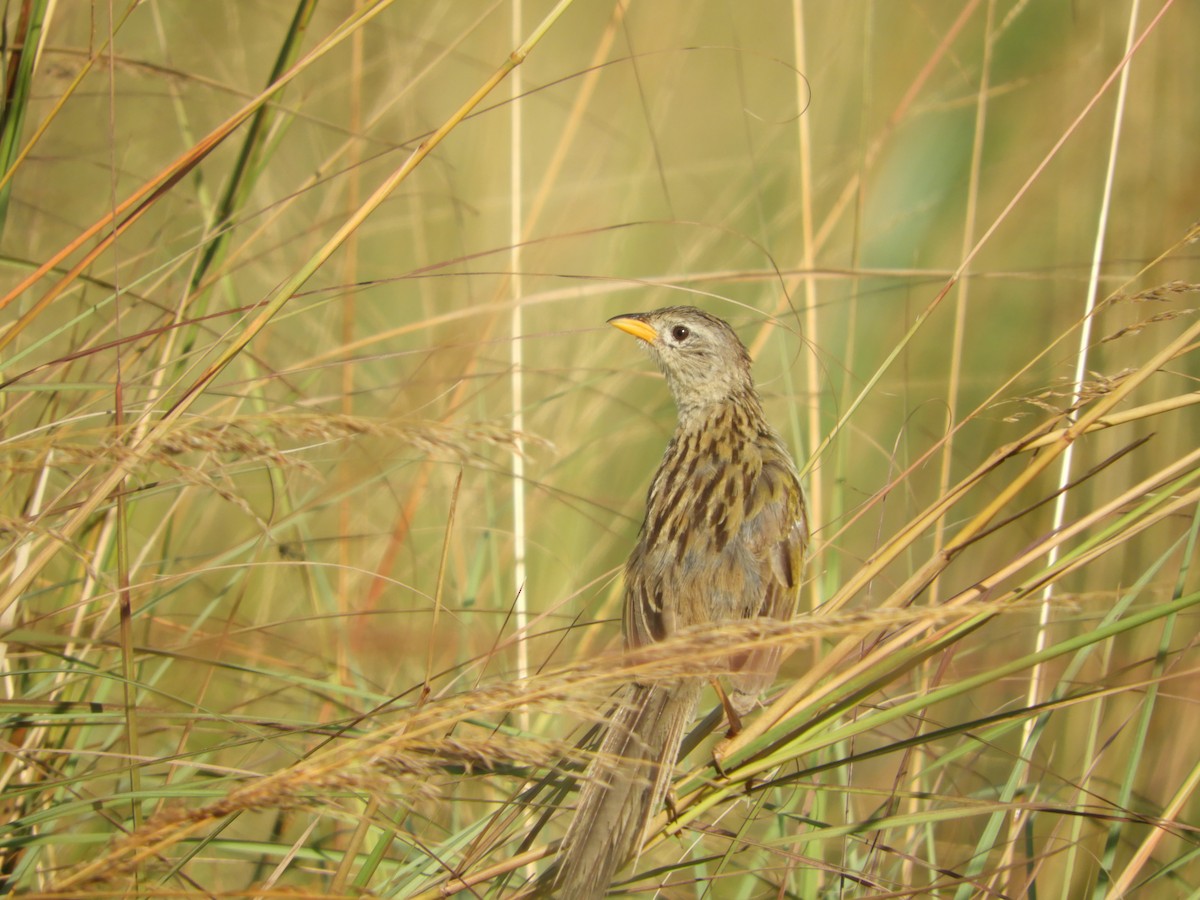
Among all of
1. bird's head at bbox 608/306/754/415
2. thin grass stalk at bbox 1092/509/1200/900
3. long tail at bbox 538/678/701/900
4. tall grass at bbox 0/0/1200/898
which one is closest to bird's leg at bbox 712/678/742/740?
tall grass at bbox 0/0/1200/898

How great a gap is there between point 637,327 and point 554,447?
228 cm

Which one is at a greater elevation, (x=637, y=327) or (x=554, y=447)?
(x=637, y=327)

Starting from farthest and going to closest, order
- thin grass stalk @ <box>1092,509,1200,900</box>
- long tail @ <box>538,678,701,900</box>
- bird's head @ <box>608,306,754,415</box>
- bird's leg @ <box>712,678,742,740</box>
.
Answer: bird's head @ <box>608,306,754,415</box>
bird's leg @ <box>712,678,742,740</box>
thin grass stalk @ <box>1092,509,1200,900</box>
long tail @ <box>538,678,701,900</box>

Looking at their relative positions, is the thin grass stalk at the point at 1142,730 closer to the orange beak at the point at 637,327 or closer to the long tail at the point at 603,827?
the long tail at the point at 603,827

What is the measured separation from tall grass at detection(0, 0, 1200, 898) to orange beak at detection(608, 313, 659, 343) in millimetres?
244

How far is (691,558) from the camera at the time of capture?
10.6ft

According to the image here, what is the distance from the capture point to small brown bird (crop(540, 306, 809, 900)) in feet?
7.10

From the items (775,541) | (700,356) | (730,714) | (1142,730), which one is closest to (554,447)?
(730,714)

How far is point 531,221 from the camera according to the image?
13.4 feet

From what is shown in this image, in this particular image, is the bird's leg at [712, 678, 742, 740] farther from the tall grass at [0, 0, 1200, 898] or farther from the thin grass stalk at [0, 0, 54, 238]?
the thin grass stalk at [0, 0, 54, 238]

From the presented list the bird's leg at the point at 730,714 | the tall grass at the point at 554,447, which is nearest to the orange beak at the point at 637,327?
the tall grass at the point at 554,447

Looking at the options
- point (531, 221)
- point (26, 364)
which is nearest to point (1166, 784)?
point (531, 221)

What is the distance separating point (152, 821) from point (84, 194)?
14.9ft

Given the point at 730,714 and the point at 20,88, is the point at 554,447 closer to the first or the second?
the point at 730,714
